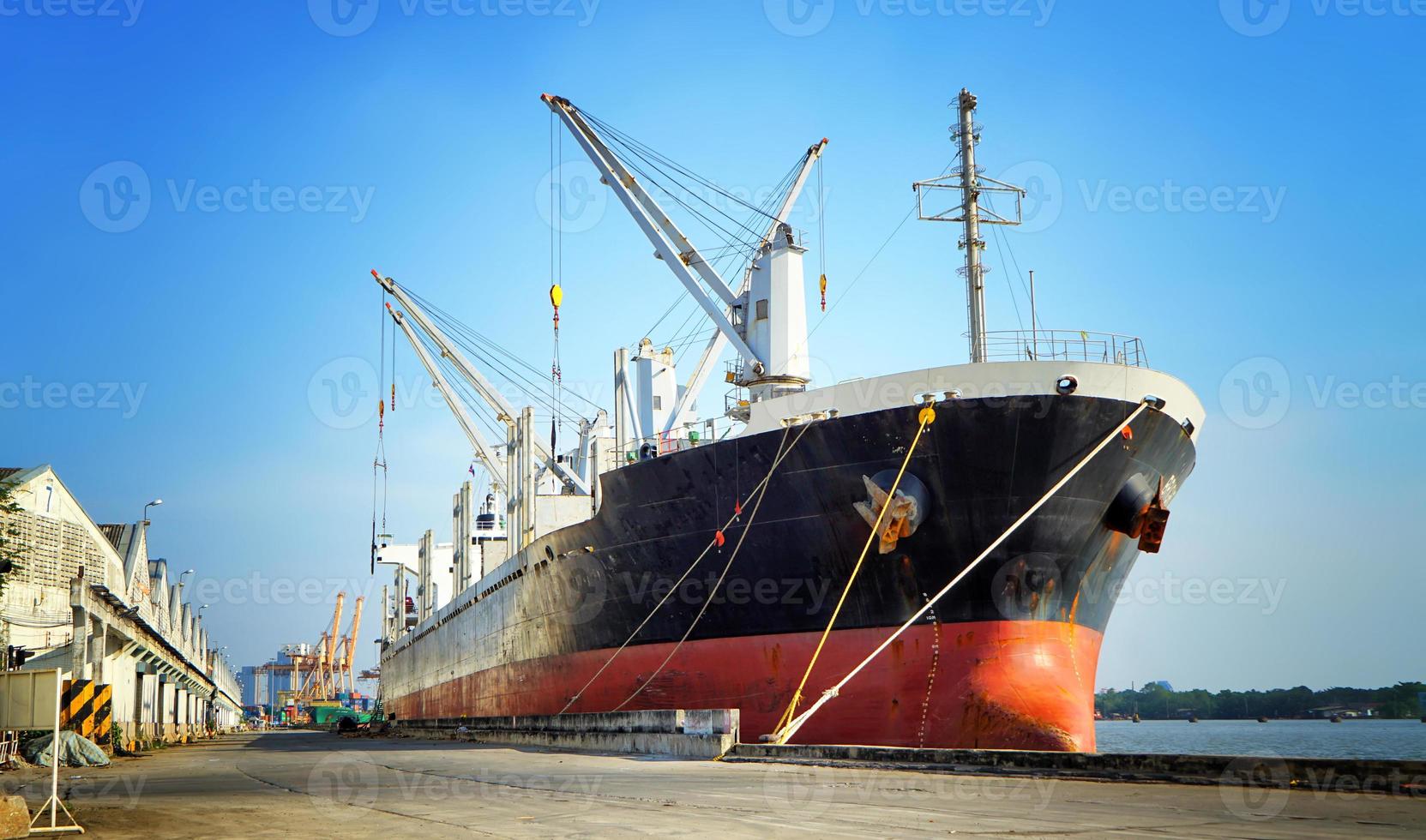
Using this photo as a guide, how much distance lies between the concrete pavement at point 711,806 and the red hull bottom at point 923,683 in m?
4.34

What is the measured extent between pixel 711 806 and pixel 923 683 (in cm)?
847

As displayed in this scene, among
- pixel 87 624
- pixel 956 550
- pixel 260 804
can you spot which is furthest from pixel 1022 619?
pixel 87 624

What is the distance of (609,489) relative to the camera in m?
20.2

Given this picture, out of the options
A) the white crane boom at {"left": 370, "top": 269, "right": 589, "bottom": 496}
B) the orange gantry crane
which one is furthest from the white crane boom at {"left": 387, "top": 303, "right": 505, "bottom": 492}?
the orange gantry crane

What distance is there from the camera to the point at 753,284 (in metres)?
20.9

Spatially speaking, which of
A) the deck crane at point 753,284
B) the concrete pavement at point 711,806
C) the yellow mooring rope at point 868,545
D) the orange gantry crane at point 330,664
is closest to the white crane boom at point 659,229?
the deck crane at point 753,284

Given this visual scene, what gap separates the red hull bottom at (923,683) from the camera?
14.9m

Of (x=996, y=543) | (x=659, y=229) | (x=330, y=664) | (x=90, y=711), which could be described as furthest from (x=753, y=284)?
(x=330, y=664)

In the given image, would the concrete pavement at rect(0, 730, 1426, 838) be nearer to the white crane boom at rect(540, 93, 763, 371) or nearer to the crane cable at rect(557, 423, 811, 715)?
the crane cable at rect(557, 423, 811, 715)

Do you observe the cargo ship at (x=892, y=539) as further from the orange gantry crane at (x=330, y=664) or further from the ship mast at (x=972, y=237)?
the orange gantry crane at (x=330, y=664)

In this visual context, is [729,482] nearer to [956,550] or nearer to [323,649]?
[956,550]

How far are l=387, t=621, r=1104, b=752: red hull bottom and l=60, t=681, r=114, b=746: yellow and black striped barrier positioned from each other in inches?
355

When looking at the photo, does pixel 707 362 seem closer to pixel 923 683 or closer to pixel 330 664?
pixel 923 683

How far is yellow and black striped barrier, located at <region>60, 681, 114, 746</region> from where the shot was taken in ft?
56.1
